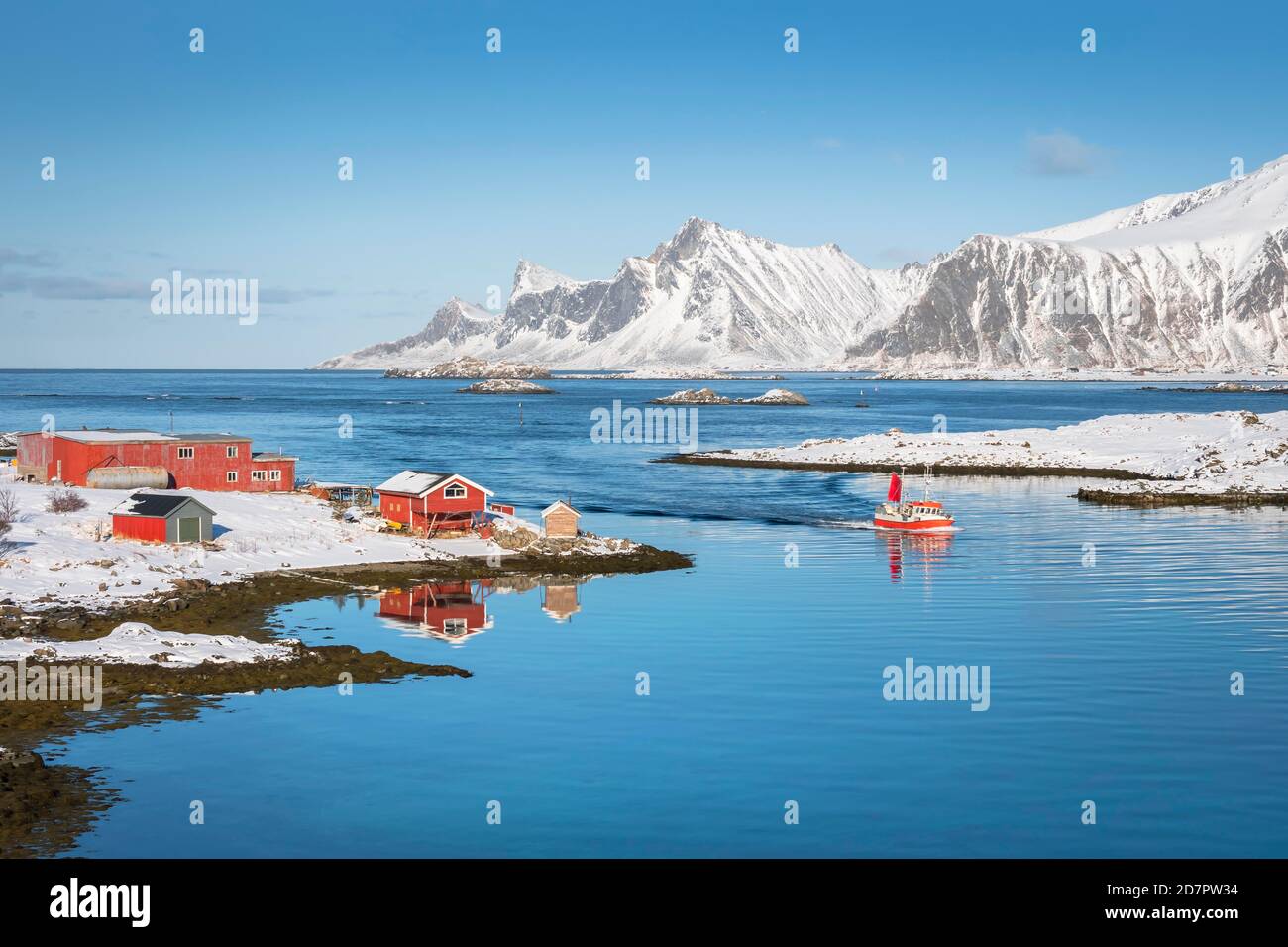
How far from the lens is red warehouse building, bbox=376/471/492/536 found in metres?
60.3

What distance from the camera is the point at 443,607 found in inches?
1844

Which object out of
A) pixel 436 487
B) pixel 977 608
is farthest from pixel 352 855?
pixel 436 487

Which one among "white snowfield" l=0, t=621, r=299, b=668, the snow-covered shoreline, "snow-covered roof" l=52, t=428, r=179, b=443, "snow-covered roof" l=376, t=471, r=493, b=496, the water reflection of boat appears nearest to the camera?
"white snowfield" l=0, t=621, r=299, b=668

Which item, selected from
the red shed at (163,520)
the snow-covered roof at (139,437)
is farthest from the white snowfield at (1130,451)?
the red shed at (163,520)

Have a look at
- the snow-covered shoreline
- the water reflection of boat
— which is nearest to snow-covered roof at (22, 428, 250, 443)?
the snow-covered shoreline

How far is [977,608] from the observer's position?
46.6 metres

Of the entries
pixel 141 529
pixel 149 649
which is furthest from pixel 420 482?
pixel 149 649

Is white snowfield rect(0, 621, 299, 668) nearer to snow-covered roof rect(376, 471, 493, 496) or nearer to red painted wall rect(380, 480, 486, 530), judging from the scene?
snow-covered roof rect(376, 471, 493, 496)

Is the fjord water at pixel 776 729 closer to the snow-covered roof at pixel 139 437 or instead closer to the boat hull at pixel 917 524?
the boat hull at pixel 917 524

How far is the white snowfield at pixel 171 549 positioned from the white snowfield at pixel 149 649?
19.1ft

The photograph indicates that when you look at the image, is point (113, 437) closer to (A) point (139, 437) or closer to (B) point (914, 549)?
(A) point (139, 437)

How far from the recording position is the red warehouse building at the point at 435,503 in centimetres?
6031

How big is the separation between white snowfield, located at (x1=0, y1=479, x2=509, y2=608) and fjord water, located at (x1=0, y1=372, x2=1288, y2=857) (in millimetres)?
5957
